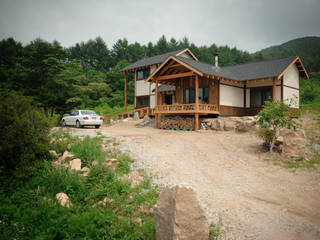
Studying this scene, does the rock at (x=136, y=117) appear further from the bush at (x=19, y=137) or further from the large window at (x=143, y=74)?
the bush at (x=19, y=137)

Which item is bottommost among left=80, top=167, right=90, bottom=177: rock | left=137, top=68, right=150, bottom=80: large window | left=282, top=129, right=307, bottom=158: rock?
left=80, top=167, right=90, bottom=177: rock

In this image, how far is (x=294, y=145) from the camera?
31.4 ft

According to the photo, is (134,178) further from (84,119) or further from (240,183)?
(84,119)

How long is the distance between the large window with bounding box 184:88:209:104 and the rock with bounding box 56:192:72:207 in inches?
555

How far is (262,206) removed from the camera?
18.0ft

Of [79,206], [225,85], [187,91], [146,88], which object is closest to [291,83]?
[225,85]

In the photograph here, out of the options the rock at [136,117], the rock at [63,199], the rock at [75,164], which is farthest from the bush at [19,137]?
the rock at [136,117]

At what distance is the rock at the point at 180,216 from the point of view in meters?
3.50

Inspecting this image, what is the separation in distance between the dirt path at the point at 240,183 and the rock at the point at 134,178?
0.43 meters

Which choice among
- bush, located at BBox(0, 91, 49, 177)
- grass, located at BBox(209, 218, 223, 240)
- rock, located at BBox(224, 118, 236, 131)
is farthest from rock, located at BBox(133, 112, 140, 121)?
grass, located at BBox(209, 218, 223, 240)

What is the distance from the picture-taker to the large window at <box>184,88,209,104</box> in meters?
18.5

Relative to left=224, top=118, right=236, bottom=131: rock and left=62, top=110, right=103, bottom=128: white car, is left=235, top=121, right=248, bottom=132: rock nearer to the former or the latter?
left=224, top=118, right=236, bottom=131: rock

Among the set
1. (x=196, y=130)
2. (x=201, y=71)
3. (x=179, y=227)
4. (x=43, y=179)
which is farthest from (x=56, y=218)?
(x=201, y=71)

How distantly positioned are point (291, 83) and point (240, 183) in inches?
645
